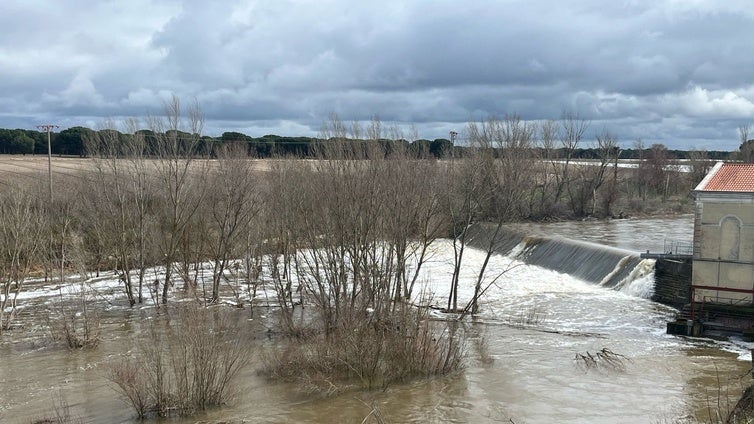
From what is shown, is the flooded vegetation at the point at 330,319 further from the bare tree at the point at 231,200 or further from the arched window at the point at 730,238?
the arched window at the point at 730,238

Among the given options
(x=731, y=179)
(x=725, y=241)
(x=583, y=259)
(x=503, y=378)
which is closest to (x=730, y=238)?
(x=725, y=241)

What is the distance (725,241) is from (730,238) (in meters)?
0.21

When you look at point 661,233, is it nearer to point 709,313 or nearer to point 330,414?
point 709,313

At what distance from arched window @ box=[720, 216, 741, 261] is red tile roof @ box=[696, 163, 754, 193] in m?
1.19

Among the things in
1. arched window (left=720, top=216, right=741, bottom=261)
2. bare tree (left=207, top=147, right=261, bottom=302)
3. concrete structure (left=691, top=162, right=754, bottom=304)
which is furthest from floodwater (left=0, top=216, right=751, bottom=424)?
bare tree (left=207, top=147, right=261, bottom=302)

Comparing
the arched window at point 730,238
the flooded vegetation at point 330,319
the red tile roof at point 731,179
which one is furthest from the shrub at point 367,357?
the red tile roof at point 731,179

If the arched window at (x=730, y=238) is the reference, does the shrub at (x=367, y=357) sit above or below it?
below

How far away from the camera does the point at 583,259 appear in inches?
1423

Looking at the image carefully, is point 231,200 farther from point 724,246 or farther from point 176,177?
point 724,246

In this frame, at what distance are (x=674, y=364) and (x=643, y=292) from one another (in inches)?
405

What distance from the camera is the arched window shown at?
80.4 feet

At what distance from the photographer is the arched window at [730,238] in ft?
80.4

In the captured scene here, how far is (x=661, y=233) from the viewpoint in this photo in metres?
47.3

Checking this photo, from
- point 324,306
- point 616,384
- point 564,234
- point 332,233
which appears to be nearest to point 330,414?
point 324,306
